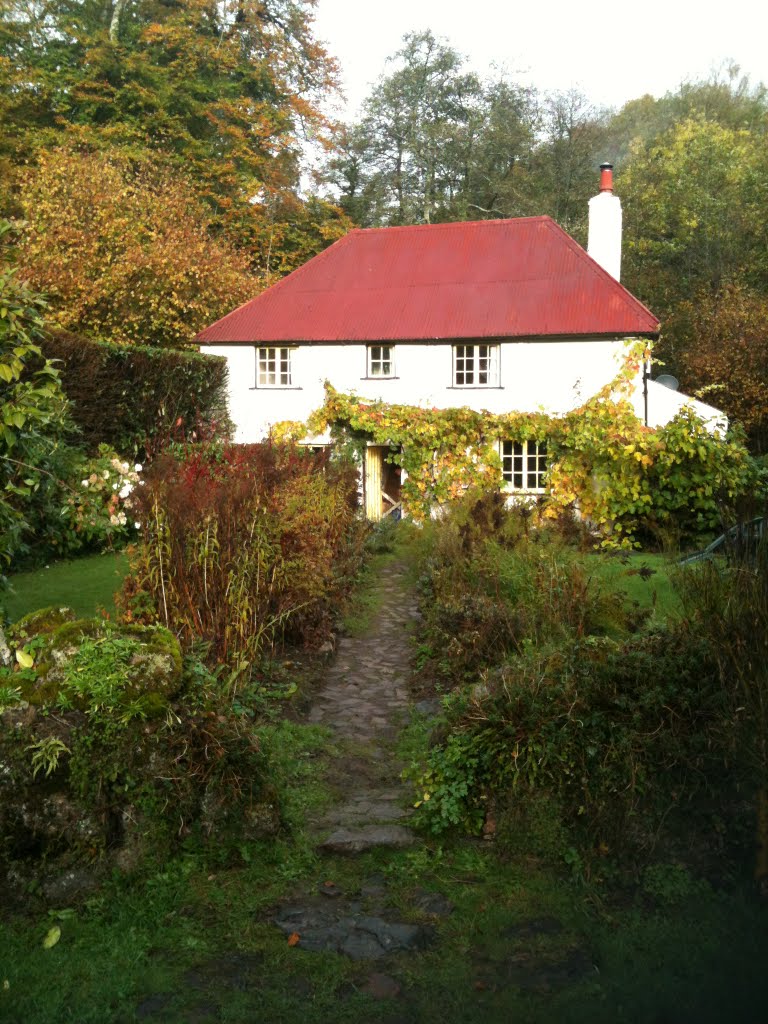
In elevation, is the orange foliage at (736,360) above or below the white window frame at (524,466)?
above

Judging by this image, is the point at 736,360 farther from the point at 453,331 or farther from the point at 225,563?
the point at 225,563

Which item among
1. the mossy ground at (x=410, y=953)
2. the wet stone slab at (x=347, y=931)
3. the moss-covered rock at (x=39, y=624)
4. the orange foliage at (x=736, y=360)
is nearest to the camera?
the mossy ground at (x=410, y=953)

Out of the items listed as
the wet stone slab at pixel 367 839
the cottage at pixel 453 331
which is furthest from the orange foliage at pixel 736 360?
the wet stone slab at pixel 367 839

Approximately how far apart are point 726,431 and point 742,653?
44.3ft

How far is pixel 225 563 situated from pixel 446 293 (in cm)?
1556

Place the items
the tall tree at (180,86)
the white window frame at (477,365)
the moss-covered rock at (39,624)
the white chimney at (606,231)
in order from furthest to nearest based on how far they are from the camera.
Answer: the tall tree at (180,86), the white chimney at (606,231), the white window frame at (477,365), the moss-covered rock at (39,624)

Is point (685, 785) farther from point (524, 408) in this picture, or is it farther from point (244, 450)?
point (524, 408)

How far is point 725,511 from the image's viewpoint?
5.36m

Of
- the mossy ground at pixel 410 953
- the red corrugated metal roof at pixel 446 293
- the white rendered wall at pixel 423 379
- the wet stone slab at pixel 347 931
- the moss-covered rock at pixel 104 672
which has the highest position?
the red corrugated metal roof at pixel 446 293

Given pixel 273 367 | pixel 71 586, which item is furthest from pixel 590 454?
pixel 71 586

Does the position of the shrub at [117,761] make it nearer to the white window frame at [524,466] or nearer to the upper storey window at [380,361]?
the white window frame at [524,466]

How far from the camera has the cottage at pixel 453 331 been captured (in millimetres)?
19578

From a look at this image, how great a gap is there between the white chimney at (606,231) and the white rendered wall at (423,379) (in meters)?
3.38

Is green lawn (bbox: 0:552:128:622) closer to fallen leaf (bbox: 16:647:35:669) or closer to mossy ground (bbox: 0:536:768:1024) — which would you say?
fallen leaf (bbox: 16:647:35:669)
